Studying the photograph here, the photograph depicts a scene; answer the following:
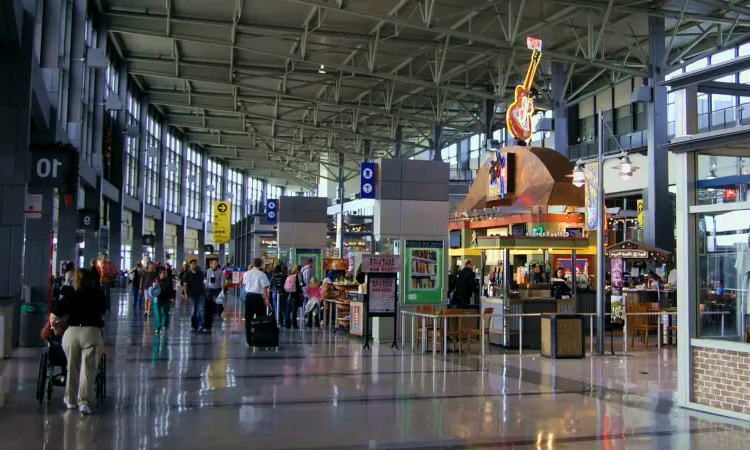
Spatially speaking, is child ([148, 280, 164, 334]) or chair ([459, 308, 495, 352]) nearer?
chair ([459, 308, 495, 352])

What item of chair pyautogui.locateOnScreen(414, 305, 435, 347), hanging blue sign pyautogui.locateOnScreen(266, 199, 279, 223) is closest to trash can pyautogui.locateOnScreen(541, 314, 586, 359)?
chair pyautogui.locateOnScreen(414, 305, 435, 347)

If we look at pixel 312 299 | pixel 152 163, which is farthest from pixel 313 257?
pixel 152 163

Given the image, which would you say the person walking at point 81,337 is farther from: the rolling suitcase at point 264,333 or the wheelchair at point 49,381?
the rolling suitcase at point 264,333

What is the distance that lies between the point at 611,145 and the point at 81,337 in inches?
1116

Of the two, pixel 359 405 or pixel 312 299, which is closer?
pixel 359 405

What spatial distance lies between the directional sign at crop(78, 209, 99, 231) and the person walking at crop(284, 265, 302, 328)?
22.8 ft

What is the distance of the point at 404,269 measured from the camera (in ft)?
51.8

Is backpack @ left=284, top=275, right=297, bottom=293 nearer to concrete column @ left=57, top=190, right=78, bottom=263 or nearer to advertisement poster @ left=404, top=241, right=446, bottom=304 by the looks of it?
advertisement poster @ left=404, top=241, right=446, bottom=304

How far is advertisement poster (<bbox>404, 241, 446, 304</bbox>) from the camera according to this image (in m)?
15.9

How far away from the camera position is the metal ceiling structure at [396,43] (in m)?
24.1

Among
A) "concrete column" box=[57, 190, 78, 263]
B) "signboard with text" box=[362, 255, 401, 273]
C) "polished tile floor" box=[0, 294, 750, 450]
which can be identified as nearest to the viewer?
"polished tile floor" box=[0, 294, 750, 450]

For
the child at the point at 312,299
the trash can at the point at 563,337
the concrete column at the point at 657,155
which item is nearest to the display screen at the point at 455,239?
the concrete column at the point at 657,155

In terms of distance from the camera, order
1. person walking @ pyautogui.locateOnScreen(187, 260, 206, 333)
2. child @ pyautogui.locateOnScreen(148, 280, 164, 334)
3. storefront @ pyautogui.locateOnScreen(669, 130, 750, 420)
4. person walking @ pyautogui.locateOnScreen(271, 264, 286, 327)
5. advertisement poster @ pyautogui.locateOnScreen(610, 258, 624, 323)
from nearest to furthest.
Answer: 1. storefront @ pyautogui.locateOnScreen(669, 130, 750, 420)
2. child @ pyautogui.locateOnScreen(148, 280, 164, 334)
3. person walking @ pyautogui.locateOnScreen(187, 260, 206, 333)
4. person walking @ pyautogui.locateOnScreen(271, 264, 286, 327)
5. advertisement poster @ pyautogui.locateOnScreen(610, 258, 624, 323)

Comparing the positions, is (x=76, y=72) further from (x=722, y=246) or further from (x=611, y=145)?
(x=611, y=145)
